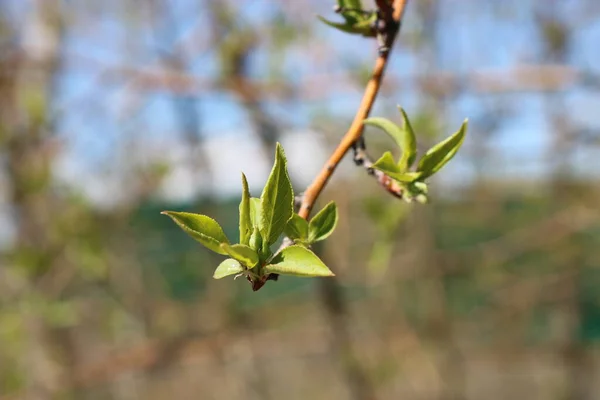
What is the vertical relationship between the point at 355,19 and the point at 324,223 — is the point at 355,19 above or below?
above

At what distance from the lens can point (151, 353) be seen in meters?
2.00

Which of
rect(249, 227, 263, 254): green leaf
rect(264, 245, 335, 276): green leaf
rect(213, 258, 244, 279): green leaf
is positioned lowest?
rect(213, 258, 244, 279): green leaf

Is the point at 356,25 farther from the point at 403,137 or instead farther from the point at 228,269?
the point at 228,269

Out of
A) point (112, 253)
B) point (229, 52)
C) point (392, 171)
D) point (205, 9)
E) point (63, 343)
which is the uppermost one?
point (205, 9)

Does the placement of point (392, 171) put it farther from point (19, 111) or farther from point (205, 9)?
point (19, 111)

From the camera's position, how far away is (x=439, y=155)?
1.31 feet

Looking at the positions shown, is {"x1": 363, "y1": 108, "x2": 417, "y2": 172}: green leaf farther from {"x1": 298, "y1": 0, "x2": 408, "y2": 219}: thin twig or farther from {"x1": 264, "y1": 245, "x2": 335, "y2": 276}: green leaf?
{"x1": 264, "y1": 245, "x2": 335, "y2": 276}: green leaf

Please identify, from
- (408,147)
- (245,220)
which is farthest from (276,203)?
(408,147)

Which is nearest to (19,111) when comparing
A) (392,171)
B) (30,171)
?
(30,171)

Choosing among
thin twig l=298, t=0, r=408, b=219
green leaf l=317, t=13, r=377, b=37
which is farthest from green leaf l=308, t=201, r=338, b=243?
green leaf l=317, t=13, r=377, b=37

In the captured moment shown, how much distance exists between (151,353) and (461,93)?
50.4 inches

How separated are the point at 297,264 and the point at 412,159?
0.46ft

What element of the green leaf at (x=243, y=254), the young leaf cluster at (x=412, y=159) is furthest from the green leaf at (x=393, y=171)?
the green leaf at (x=243, y=254)

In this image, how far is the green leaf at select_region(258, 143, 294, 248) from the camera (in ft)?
0.99
